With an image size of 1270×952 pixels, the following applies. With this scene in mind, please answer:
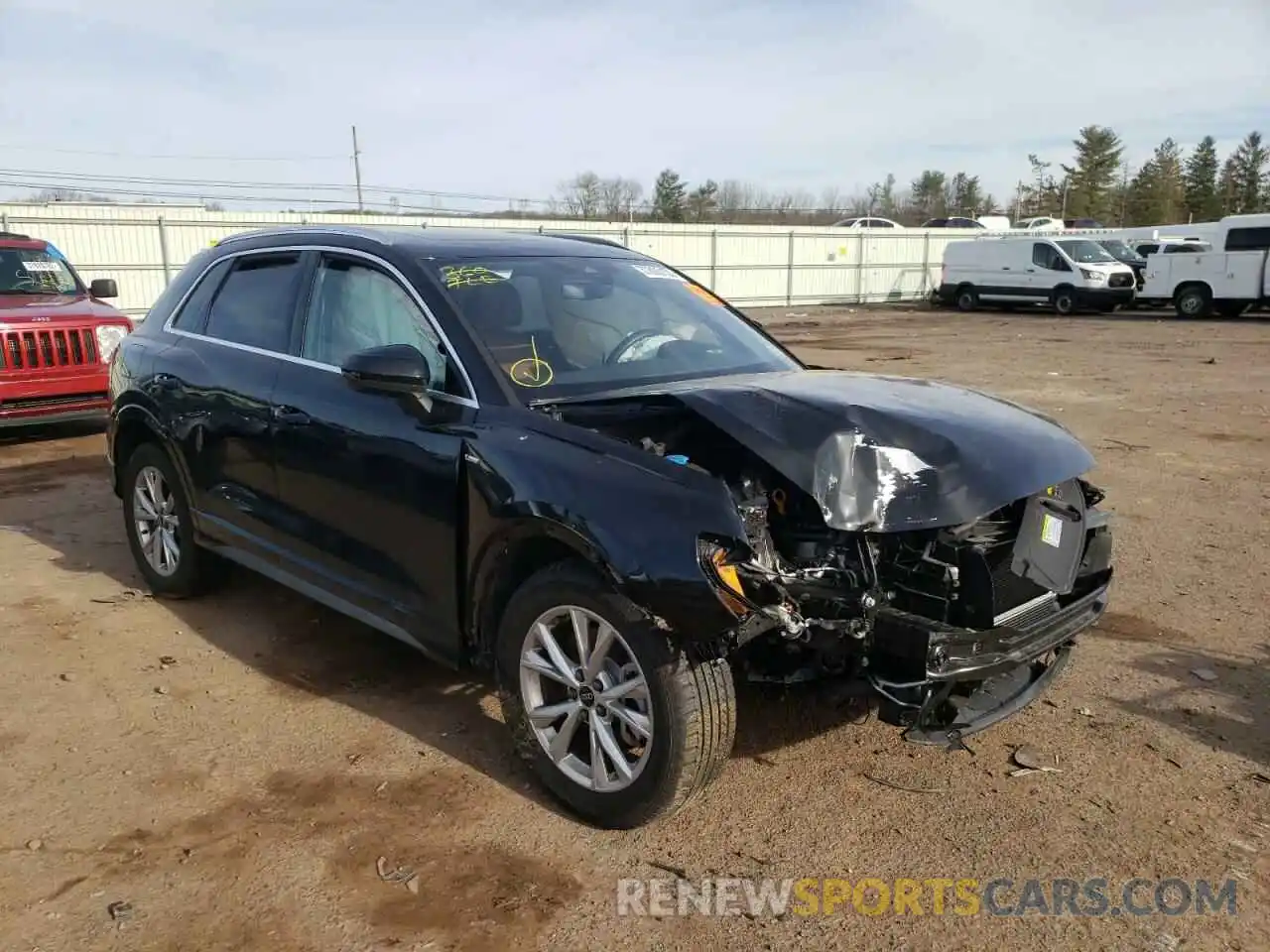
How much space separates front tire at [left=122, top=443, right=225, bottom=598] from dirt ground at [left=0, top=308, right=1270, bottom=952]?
0.53ft

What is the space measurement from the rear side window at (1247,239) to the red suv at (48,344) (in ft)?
82.2

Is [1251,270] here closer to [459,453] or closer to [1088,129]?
[459,453]

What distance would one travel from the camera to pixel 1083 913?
2781 millimetres

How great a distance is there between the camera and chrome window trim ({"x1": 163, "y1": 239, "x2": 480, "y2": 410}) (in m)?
3.54

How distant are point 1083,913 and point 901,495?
1.28 metres

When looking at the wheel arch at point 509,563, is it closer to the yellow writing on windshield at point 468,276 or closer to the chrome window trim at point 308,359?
the chrome window trim at point 308,359

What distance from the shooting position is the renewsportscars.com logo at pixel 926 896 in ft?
9.18

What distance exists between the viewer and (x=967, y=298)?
30750 millimetres

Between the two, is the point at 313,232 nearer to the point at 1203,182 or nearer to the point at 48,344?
the point at 48,344

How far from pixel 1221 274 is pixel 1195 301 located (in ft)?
3.38

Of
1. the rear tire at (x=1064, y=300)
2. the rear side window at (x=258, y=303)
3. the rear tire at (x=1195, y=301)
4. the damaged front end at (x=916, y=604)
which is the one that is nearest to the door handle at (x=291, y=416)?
the rear side window at (x=258, y=303)

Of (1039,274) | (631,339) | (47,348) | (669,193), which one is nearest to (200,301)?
(631,339)

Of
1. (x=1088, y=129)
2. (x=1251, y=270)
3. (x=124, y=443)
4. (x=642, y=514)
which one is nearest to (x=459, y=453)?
(x=642, y=514)

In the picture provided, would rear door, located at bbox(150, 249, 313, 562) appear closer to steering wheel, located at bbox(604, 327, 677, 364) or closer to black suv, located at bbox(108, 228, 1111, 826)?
black suv, located at bbox(108, 228, 1111, 826)
